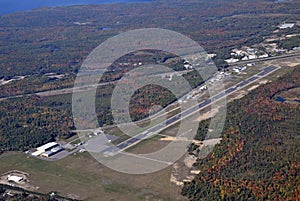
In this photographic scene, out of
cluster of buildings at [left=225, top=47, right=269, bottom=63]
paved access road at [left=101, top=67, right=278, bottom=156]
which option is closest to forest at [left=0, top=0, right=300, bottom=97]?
cluster of buildings at [left=225, top=47, right=269, bottom=63]

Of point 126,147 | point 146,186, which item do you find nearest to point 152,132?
point 126,147

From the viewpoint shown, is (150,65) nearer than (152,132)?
No

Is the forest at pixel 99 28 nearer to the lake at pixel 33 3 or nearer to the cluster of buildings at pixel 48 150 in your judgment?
the cluster of buildings at pixel 48 150

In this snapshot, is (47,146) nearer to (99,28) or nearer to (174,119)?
(174,119)

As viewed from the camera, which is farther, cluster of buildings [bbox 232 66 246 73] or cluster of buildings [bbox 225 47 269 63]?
cluster of buildings [bbox 225 47 269 63]

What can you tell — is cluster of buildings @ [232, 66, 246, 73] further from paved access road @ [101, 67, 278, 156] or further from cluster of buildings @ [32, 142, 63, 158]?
cluster of buildings @ [32, 142, 63, 158]

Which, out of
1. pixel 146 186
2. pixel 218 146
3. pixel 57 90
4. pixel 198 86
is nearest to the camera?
pixel 146 186

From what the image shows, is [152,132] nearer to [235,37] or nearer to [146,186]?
[146,186]
